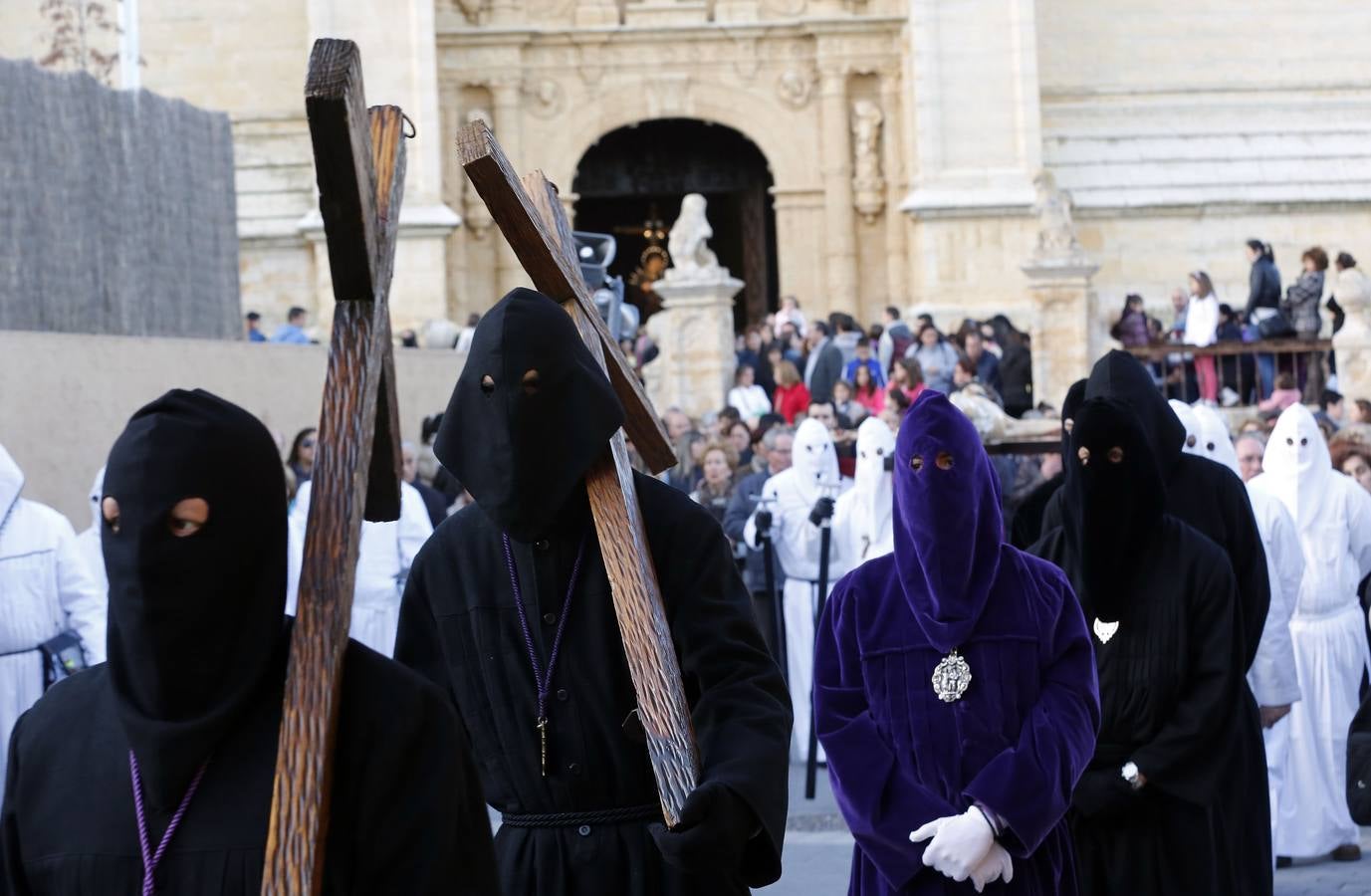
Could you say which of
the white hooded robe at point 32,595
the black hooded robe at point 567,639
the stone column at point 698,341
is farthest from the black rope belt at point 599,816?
the stone column at point 698,341

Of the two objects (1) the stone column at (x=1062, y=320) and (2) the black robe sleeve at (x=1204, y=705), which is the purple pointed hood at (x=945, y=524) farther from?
(1) the stone column at (x=1062, y=320)

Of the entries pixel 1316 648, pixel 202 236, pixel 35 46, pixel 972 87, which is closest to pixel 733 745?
pixel 1316 648

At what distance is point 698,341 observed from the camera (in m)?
20.5

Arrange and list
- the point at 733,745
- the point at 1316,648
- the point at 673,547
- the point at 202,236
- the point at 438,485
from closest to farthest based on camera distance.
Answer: the point at 733,745
the point at 673,547
the point at 1316,648
the point at 438,485
the point at 202,236

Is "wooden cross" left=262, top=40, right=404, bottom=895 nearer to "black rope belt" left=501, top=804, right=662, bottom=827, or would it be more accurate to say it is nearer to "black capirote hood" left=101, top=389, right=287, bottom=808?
"black capirote hood" left=101, top=389, right=287, bottom=808

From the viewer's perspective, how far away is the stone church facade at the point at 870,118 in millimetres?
26109

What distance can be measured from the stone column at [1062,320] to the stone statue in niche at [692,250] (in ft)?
10.5

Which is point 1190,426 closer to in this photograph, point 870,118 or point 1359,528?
point 1359,528

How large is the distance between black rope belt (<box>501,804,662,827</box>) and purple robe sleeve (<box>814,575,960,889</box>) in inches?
40.0

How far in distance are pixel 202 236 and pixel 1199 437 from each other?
829cm

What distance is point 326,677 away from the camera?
104 inches

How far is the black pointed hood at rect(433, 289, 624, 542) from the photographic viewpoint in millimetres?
3682

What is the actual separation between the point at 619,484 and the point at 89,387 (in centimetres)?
916

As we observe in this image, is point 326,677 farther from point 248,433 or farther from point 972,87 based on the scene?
point 972,87
